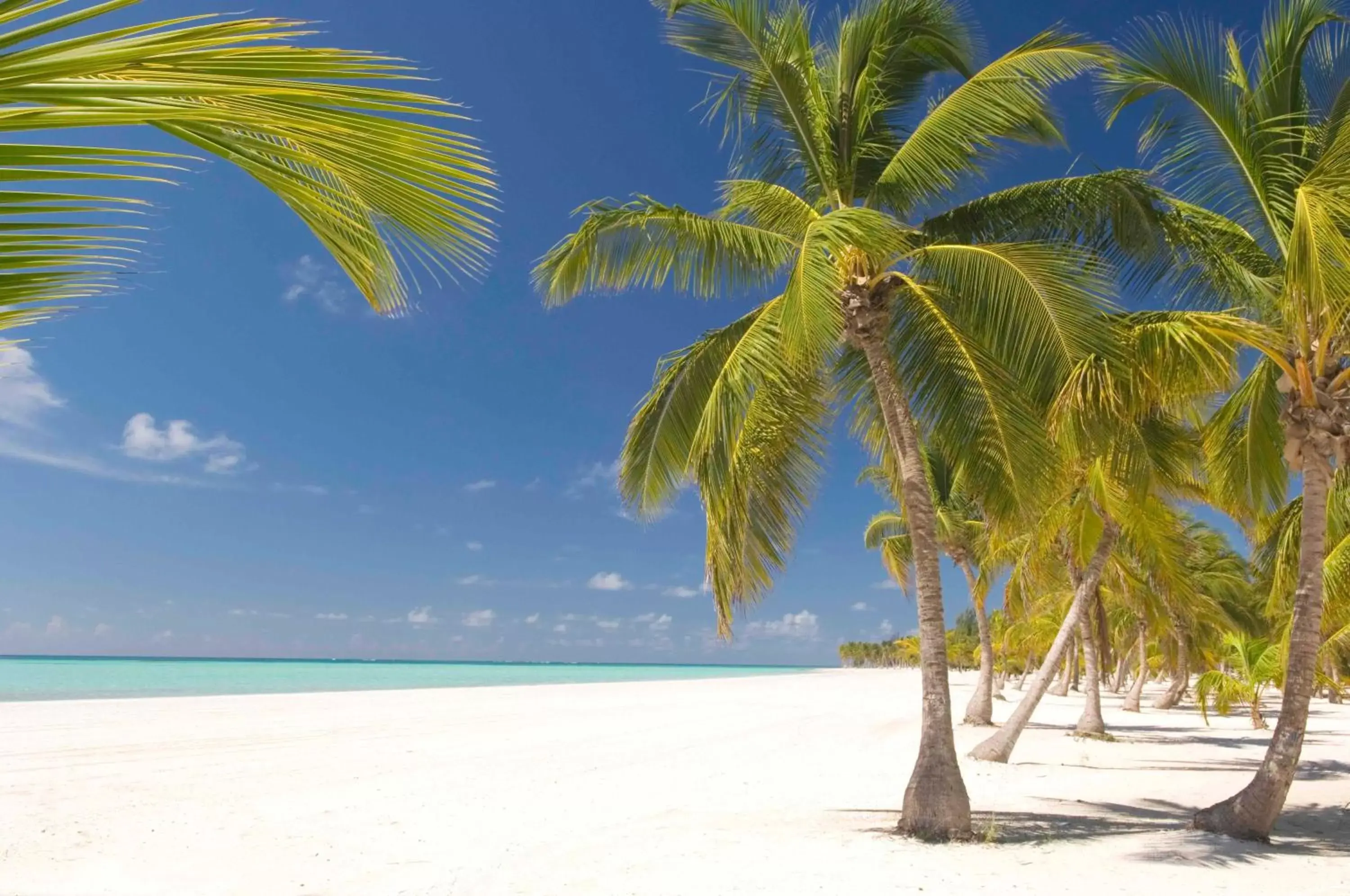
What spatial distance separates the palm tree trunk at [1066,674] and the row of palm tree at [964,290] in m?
22.8

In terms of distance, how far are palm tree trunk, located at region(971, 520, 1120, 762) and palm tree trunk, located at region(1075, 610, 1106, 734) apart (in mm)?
4369

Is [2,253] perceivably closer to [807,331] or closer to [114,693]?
[807,331]

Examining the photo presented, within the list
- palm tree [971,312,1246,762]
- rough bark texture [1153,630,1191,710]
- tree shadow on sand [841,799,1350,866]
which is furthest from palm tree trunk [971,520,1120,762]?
rough bark texture [1153,630,1191,710]

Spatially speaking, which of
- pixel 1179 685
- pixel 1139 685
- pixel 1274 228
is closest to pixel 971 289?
pixel 1274 228

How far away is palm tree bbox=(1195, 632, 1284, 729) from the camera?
17.2m

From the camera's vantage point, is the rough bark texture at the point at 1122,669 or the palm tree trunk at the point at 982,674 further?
the rough bark texture at the point at 1122,669

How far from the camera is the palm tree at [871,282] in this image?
26.4 feet

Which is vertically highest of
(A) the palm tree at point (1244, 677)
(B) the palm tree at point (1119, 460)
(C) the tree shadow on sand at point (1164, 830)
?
(B) the palm tree at point (1119, 460)

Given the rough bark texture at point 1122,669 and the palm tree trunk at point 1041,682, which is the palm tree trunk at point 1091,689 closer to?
the palm tree trunk at point 1041,682

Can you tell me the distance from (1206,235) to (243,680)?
62202 millimetres

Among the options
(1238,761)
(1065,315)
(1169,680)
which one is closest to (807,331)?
(1065,315)

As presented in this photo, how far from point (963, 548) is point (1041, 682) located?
6444 millimetres

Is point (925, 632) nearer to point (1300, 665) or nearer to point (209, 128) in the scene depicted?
point (1300, 665)

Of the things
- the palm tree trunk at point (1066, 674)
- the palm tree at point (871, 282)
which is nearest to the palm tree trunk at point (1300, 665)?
the palm tree at point (871, 282)
